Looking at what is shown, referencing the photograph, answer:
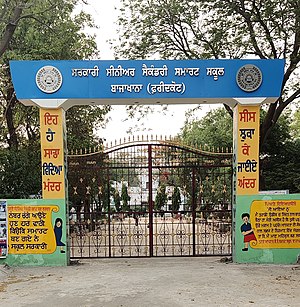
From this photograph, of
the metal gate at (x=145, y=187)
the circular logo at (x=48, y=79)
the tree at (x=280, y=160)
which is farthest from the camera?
the tree at (x=280, y=160)

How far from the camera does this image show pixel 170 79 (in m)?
7.87

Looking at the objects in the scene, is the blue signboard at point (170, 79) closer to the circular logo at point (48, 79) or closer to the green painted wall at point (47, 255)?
the circular logo at point (48, 79)

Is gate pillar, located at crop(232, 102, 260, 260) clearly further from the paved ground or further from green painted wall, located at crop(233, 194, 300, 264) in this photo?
the paved ground

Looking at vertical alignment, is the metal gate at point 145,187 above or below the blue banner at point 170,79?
below

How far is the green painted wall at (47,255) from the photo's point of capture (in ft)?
26.0

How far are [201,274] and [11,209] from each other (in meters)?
3.67

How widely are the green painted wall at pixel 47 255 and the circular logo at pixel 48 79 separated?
2061 mm

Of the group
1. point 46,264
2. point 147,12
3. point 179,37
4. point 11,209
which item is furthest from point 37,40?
point 46,264

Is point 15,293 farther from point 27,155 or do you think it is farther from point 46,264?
point 27,155

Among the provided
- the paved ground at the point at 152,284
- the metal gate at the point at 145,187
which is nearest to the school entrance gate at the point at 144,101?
the paved ground at the point at 152,284

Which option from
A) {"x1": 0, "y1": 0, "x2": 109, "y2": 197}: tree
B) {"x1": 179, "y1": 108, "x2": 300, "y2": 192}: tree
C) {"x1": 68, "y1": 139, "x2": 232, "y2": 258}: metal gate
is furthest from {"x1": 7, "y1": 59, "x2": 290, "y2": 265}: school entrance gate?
{"x1": 179, "y1": 108, "x2": 300, "y2": 192}: tree

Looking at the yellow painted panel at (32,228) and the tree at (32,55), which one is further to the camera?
the tree at (32,55)

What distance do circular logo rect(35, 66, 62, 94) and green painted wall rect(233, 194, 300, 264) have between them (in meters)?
3.96

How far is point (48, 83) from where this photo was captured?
25.6 feet
